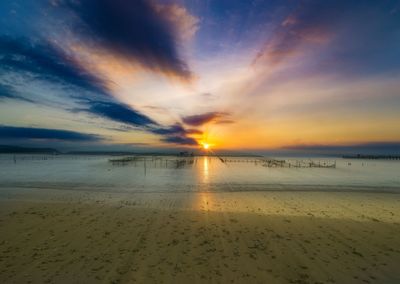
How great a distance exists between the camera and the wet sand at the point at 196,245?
7.52 metres

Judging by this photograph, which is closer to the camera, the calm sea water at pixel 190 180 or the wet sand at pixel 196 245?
the wet sand at pixel 196 245

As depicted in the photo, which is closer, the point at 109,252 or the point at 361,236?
the point at 109,252

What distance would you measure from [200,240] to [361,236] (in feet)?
23.1

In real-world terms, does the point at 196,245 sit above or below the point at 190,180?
above

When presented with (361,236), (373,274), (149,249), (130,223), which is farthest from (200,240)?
(361,236)

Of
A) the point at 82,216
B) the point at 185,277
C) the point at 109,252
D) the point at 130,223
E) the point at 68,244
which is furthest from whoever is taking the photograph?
the point at 82,216

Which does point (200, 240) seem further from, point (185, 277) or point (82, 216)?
point (82, 216)

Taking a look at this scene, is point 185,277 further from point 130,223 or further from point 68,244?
point 130,223

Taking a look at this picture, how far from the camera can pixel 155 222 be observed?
41.6 feet

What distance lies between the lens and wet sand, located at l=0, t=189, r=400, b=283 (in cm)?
752

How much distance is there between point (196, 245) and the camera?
9.73m

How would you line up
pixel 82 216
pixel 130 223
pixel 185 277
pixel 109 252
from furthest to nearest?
pixel 82 216, pixel 130 223, pixel 109 252, pixel 185 277

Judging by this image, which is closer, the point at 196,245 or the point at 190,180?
the point at 196,245

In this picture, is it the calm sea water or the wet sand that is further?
the calm sea water
